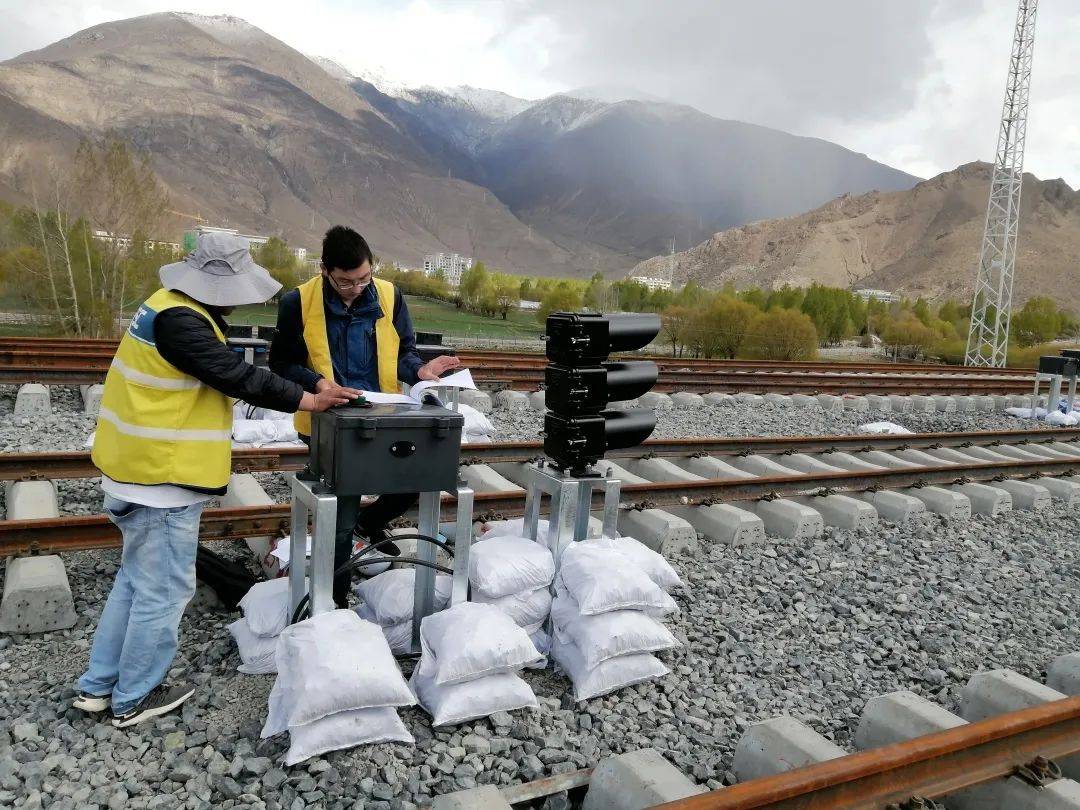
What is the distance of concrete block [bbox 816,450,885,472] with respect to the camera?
9.08m

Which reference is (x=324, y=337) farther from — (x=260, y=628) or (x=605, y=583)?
(x=605, y=583)

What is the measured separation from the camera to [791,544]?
6.52 m

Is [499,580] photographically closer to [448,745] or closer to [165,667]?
[448,745]

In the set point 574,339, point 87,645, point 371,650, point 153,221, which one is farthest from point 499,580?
point 153,221

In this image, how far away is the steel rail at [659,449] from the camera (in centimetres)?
626

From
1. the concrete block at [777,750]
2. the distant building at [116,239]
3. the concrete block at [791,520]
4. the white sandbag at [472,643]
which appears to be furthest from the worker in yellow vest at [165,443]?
the distant building at [116,239]

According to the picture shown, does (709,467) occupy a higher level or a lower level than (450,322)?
lower

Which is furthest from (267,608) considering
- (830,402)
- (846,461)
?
(830,402)

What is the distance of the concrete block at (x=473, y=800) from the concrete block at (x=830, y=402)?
1168 centimetres

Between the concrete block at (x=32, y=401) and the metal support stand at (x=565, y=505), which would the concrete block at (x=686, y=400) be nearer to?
the metal support stand at (x=565, y=505)

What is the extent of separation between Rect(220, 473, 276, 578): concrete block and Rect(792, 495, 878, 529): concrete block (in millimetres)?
4328

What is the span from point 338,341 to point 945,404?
45.2 ft

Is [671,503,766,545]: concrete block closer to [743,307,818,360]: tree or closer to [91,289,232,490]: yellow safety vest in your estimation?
[91,289,232,490]: yellow safety vest

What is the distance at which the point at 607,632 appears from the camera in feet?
13.4
